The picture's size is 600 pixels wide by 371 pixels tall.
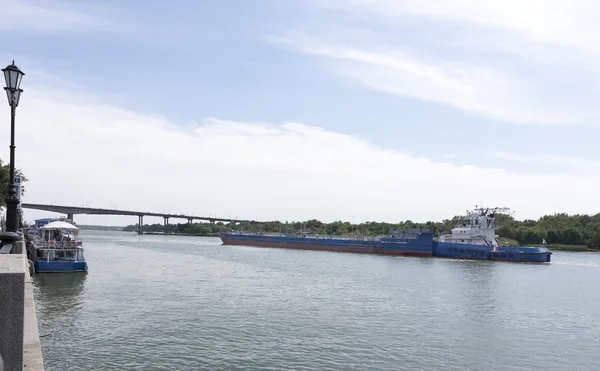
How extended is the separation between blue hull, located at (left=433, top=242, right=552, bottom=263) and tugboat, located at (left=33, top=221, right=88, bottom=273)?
225 ft

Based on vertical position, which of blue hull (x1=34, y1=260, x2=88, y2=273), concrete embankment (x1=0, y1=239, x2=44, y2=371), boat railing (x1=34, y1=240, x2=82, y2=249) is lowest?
blue hull (x1=34, y1=260, x2=88, y2=273)

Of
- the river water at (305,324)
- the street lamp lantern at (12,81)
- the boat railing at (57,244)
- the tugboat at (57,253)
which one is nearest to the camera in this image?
the street lamp lantern at (12,81)

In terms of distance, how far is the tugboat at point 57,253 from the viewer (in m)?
45.1

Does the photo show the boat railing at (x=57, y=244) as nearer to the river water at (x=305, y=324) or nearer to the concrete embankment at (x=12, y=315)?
the river water at (x=305, y=324)

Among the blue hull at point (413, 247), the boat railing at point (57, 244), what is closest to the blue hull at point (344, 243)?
the blue hull at point (413, 247)

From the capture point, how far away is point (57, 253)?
47.2 metres

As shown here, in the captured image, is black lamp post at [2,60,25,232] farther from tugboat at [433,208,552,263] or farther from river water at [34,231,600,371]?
tugboat at [433,208,552,263]

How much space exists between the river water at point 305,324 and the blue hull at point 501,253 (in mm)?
39241

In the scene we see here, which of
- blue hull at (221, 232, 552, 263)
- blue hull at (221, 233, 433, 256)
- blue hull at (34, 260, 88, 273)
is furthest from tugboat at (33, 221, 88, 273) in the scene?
blue hull at (221, 232, 552, 263)

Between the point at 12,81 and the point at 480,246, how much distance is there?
8827 cm

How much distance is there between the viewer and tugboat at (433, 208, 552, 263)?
89.1 metres

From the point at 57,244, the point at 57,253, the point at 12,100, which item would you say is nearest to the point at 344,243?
the point at 57,244

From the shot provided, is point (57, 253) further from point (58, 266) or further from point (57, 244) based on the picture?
point (58, 266)

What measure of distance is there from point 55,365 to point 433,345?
17.2 meters
